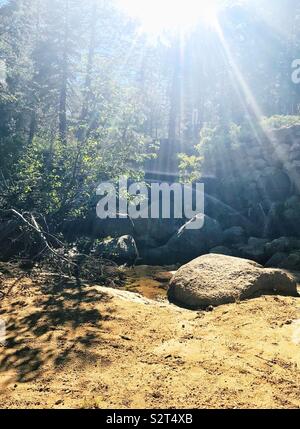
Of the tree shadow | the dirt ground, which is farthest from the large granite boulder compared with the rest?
the tree shadow

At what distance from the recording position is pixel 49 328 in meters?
7.03

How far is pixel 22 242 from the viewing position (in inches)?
564

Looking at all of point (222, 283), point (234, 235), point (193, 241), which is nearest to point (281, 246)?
point (234, 235)

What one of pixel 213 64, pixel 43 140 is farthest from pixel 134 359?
pixel 213 64

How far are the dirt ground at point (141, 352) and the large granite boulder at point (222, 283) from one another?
1.51 ft

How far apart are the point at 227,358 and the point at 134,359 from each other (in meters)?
1.42

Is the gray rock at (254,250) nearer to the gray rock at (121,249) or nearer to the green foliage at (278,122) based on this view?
the gray rock at (121,249)

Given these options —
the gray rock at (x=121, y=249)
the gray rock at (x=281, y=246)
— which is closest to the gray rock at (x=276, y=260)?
the gray rock at (x=281, y=246)

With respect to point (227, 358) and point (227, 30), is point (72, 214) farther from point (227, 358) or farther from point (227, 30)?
point (227, 30)

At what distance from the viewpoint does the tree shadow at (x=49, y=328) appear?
5.81 m

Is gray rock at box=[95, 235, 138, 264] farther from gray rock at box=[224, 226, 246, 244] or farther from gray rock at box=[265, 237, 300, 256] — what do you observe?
gray rock at box=[265, 237, 300, 256]

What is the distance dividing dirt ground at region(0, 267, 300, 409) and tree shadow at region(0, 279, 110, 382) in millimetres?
17

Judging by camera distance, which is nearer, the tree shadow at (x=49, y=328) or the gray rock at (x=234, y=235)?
the tree shadow at (x=49, y=328)

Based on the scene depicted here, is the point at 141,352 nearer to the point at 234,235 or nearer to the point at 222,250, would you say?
the point at 222,250
